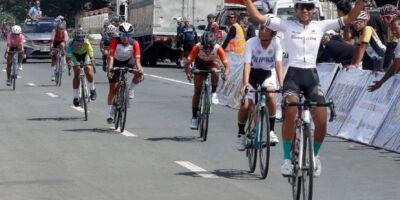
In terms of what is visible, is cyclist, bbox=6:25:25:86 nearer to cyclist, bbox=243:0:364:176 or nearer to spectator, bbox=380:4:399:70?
spectator, bbox=380:4:399:70

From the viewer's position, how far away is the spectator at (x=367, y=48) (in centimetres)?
1831

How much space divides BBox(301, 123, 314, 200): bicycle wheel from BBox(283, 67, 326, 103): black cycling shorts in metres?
0.60

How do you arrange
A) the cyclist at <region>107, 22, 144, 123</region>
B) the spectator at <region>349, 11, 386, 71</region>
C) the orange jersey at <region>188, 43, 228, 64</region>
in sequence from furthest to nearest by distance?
the spectator at <region>349, 11, 386, 71</region>, the cyclist at <region>107, 22, 144, 123</region>, the orange jersey at <region>188, 43, 228, 64</region>

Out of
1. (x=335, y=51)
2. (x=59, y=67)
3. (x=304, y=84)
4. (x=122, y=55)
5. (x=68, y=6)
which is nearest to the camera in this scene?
(x=304, y=84)

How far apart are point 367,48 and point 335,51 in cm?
94

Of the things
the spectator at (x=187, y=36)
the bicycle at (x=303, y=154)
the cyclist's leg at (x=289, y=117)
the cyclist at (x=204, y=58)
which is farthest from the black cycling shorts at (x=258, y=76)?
the spectator at (x=187, y=36)

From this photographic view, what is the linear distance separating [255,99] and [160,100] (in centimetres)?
1214

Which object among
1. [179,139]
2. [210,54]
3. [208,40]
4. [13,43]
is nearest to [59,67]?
[13,43]

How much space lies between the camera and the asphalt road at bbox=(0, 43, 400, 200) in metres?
11.1

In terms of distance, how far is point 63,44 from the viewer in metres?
29.9

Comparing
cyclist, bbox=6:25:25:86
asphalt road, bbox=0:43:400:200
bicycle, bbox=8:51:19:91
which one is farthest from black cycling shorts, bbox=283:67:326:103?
cyclist, bbox=6:25:25:86

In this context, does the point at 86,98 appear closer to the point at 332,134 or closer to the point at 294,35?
the point at 332,134

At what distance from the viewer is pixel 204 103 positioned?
16016mm

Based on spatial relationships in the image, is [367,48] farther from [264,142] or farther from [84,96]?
[264,142]
